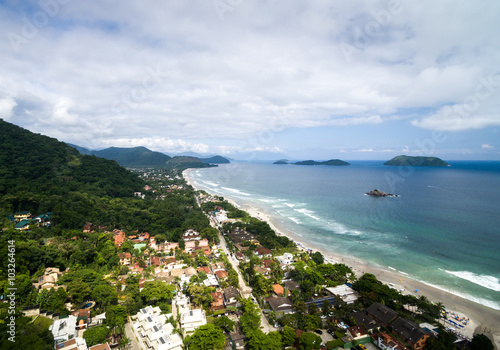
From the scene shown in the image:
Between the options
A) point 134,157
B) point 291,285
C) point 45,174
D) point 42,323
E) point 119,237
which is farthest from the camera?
point 134,157

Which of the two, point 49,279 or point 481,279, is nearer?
point 49,279

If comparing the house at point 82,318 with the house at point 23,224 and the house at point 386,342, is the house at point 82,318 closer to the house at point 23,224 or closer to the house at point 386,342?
the house at point 23,224

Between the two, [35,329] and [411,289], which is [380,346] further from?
[35,329]

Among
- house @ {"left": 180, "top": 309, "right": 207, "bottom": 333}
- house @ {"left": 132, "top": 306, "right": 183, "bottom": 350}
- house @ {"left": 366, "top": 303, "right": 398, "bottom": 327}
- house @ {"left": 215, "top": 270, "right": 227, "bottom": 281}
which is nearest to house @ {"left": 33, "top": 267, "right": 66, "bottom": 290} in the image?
house @ {"left": 132, "top": 306, "right": 183, "bottom": 350}

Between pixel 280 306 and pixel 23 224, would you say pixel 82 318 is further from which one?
pixel 23 224

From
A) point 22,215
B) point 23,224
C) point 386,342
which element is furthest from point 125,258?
point 386,342

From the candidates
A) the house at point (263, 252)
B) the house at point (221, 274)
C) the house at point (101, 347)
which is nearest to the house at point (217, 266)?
the house at point (221, 274)

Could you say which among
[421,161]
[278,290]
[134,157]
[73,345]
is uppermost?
[421,161]
